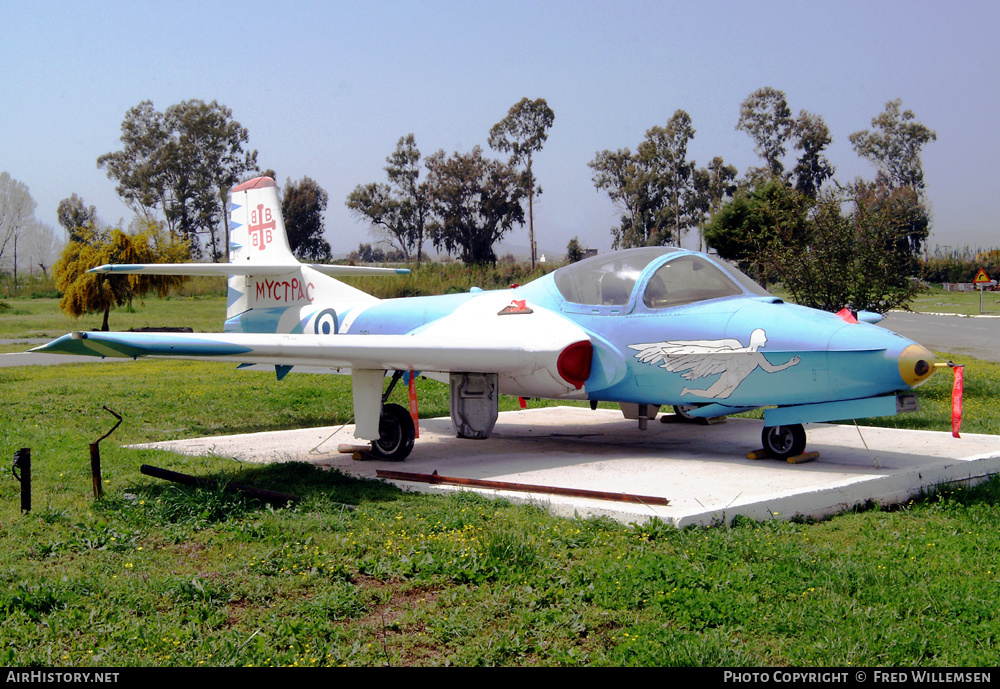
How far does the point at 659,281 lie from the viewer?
28.4 ft

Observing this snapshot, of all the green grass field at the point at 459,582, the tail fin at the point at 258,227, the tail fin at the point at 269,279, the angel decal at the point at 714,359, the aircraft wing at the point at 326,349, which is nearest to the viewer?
the green grass field at the point at 459,582

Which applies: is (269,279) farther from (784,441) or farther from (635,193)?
(635,193)

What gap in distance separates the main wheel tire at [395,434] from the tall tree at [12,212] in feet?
348

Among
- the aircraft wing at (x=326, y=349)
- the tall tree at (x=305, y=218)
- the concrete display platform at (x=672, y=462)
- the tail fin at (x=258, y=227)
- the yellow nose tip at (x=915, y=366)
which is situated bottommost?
the concrete display platform at (x=672, y=462)

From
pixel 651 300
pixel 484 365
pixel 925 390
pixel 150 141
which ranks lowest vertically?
pixel 925 390

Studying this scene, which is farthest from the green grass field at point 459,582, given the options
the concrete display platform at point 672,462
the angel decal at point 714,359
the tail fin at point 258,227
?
the tail fin at point 258,227

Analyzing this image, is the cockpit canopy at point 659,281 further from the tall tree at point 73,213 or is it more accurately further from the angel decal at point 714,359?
the tall tree at point 73,213

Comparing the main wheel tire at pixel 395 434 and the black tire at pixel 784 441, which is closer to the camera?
the black tire at pixel 784 441

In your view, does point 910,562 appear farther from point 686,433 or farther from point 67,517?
point 67,517

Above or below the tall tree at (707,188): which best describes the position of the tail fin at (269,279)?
below

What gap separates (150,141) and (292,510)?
7214 centimetres

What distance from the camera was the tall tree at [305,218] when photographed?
255 ft

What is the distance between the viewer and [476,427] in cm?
929
